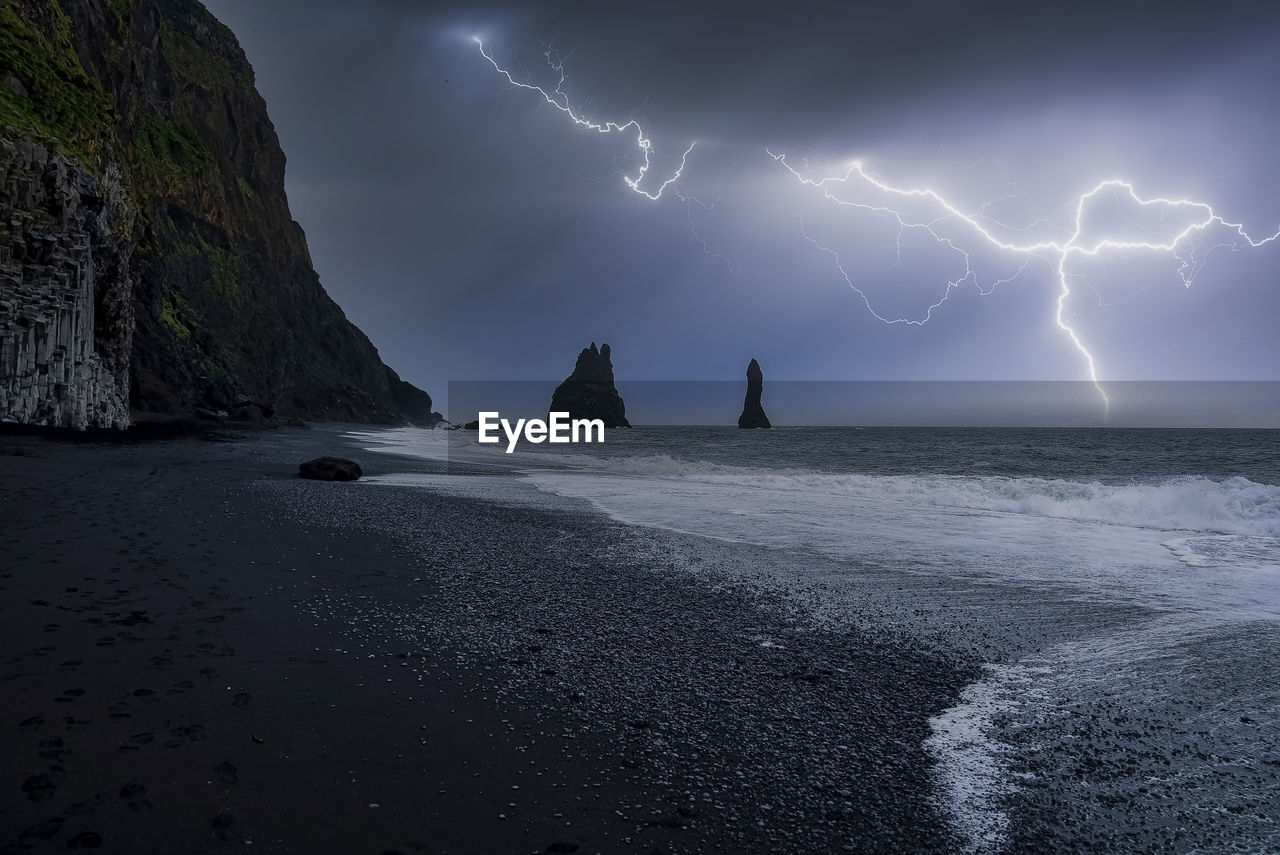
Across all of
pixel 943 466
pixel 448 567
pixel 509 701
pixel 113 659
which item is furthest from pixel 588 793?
pixel 943 466

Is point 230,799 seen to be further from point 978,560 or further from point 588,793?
point 978,560

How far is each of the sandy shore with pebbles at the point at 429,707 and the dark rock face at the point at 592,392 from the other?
451 ft

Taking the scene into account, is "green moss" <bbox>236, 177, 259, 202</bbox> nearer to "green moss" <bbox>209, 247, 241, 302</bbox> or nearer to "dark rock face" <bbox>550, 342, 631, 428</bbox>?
"green moss" <bbox>209, 247, 241, 302</bbox>

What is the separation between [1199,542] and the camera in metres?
11.1

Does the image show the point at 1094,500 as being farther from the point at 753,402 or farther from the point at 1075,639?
the point at 753,402

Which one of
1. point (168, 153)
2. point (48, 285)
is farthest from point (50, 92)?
point (168, 153)

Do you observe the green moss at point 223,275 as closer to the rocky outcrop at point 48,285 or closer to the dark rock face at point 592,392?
the rocky outcrop at point 48,285

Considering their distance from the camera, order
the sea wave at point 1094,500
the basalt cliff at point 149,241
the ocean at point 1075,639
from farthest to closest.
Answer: the basalt cliff at point 149,241, the sea wave at point 1094,500, the ocean at point 1075,639

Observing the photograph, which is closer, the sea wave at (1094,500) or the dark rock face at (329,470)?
the sea wave at (1094,500)

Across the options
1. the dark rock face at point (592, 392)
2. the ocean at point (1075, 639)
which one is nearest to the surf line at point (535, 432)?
the dark rock face at point (592, 392)

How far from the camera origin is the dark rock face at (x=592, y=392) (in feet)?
474

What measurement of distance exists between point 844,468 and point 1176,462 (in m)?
28.2

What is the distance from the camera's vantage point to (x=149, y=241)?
41.1 meters

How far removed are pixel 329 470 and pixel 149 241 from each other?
3761 centimetres
